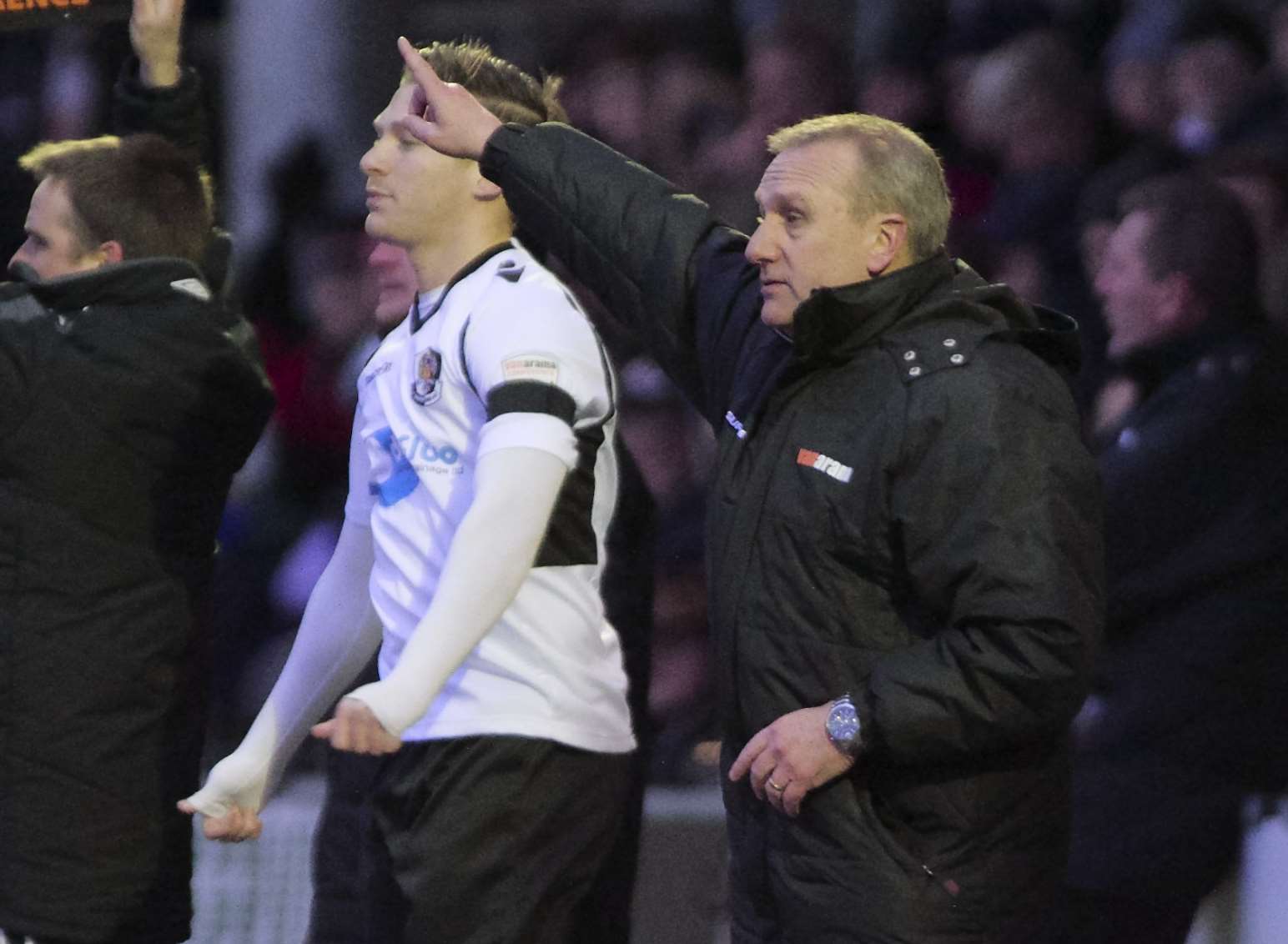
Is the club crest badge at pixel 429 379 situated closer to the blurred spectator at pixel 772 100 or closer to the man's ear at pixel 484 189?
the man's ear at pixel 484 189

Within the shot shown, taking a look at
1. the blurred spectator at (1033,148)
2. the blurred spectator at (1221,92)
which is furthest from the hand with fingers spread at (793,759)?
the blurred spectator at (1221,92)

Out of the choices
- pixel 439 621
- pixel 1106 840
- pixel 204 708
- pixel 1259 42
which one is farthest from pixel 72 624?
pixel 1259 42

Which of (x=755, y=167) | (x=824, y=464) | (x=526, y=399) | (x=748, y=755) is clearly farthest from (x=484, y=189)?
(x=755, y=167)

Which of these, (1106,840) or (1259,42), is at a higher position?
(1259,42)

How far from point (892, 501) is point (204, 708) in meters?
1.64

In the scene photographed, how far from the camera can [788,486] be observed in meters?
3.31

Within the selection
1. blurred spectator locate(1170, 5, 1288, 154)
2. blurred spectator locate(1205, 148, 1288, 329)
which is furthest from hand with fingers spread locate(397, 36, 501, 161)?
blurred spectator locate(1170, 5, 1288, 154)

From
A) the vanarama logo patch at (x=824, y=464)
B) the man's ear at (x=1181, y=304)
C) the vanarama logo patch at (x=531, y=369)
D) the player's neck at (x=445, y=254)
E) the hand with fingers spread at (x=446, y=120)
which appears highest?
the hand with fingers spread at (x=446, y=120)

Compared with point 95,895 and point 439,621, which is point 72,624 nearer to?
point 95,895

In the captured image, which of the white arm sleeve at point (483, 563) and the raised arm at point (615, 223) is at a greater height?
the raised arm at point (615, 223)

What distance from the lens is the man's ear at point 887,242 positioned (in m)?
3.44

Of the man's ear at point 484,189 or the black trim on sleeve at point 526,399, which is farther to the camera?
the man's ear at point 484,189

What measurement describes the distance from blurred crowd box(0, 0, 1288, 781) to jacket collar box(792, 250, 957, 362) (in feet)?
5.36

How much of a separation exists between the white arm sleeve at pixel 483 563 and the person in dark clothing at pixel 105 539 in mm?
907
